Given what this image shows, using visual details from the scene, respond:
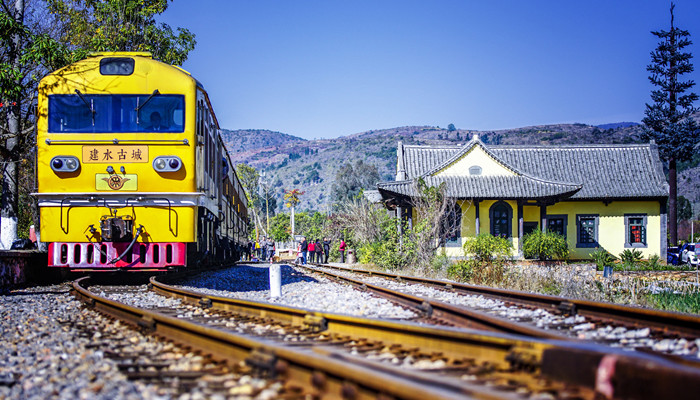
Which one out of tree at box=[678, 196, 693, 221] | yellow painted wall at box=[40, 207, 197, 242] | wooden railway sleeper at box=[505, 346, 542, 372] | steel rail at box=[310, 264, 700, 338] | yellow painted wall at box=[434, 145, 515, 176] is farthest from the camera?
tree at box=[678, 196, 693, 221]

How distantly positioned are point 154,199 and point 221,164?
4636 millimetres

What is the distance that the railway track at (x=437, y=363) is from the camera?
2.93m

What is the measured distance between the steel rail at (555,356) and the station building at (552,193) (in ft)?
76.5

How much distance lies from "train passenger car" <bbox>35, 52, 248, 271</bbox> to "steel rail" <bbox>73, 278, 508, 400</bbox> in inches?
208

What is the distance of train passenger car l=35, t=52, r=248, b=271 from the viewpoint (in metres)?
10.5

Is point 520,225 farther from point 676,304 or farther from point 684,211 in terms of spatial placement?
point 684,211

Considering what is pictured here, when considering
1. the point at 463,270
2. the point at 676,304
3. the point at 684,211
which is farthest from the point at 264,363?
the point at 684,211

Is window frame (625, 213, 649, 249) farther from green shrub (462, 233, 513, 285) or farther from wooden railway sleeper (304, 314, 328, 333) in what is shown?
wooden railway sleeper (304, 314, 328, 333)

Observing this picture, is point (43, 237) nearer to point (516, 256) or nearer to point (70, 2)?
point (70, 2)

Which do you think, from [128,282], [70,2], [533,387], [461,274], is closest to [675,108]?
[461,274]

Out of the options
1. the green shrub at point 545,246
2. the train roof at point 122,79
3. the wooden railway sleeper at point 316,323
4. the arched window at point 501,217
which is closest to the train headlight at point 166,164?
the train roof at point 122,79

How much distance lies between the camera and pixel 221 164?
1509 centimetres

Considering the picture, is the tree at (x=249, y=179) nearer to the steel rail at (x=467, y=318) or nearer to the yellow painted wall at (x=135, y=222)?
the yellow painted wall at (x=135, y=222)

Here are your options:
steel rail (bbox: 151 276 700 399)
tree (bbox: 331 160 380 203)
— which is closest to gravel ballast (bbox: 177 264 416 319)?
steel rail (bbox: 151 276 700 399)
